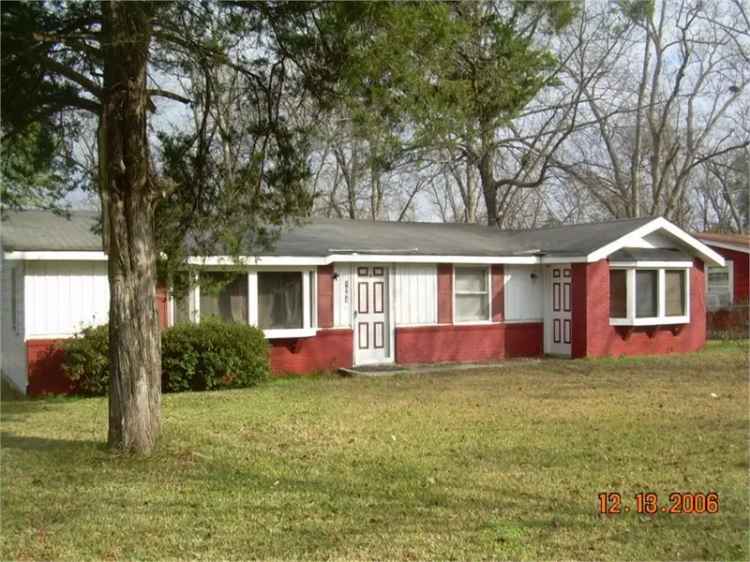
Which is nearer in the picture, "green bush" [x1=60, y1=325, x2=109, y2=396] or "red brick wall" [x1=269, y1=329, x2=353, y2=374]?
"green bush" [x1=60, y1=325, x2=109, y2=396]

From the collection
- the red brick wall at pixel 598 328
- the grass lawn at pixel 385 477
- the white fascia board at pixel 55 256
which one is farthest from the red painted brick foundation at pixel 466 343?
the white fascia board at pixel 55 256

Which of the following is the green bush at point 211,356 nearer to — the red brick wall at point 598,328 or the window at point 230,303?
the window at point 230,303

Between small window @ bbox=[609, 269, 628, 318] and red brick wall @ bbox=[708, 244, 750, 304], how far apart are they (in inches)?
314

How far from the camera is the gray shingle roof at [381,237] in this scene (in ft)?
48.8

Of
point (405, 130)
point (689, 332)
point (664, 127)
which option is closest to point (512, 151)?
point (664, 127)

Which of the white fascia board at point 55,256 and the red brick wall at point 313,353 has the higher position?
the white fascia board at point 55,256

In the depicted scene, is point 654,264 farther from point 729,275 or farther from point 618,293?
point 729,275

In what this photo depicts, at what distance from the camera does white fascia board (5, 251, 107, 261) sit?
13664 mm

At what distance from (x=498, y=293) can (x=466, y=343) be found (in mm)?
1498

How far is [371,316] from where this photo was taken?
18.0m

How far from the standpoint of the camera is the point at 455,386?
14.4m

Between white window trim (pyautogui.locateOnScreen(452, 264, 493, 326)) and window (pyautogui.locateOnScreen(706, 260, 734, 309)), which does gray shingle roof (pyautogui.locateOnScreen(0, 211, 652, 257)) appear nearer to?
white window trim (pyautogui.locateOnScreen(452, 264, 493, 326))

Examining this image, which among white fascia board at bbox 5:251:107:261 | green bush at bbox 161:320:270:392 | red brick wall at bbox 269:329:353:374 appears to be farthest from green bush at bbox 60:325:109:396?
red brick wall at bbox 269:329:353:374

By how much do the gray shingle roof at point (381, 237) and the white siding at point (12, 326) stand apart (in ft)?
2.58
